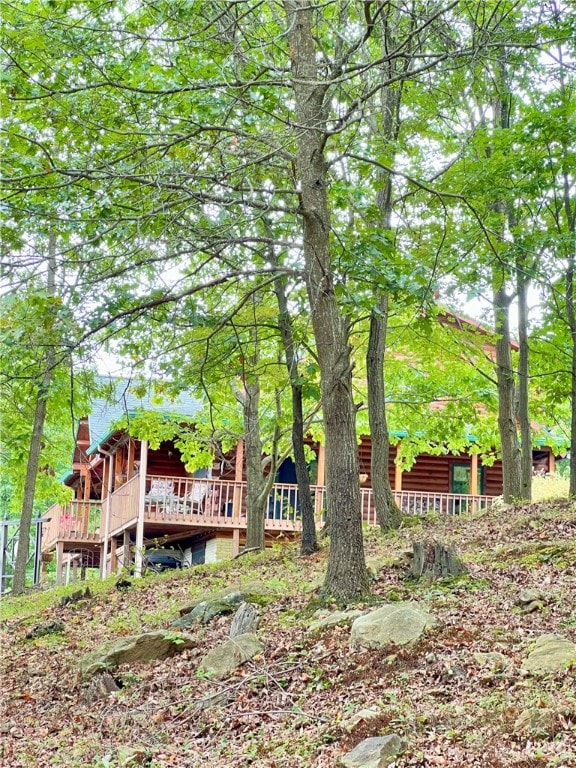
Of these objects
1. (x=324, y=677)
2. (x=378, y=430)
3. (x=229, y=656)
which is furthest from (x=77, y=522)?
(x=324, y=677)

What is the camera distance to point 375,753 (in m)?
5.27

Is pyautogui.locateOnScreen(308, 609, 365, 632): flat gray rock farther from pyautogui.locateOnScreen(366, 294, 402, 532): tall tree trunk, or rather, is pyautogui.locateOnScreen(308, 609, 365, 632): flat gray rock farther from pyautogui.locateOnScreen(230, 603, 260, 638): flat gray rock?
pyautogui.locateOnScreen(366, 294, 402, 532): tall tree trunk

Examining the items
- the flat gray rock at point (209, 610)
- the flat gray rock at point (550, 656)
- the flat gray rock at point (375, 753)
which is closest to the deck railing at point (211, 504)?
the flat gray rock at point (209, 610)

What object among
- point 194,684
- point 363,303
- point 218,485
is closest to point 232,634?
point 194,684

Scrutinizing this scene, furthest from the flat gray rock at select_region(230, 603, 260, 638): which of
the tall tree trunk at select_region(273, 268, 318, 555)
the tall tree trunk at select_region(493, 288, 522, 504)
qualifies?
the tall tree trunk at select_region(493, 288, 522, 504)

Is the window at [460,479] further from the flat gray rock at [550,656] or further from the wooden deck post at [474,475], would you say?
the flat gray rock at [550,656]

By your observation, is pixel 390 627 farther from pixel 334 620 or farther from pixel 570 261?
pixel 570 261

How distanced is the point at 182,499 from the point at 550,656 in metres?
16.6

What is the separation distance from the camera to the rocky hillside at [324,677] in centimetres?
567

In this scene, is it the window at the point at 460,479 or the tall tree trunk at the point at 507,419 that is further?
the window at the point at 460,479

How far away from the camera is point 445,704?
610 centimetres

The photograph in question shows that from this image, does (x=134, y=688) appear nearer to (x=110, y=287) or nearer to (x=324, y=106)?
(x=110, y=287)

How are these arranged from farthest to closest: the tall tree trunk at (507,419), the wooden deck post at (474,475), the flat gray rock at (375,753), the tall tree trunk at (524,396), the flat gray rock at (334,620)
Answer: the wooden deck post at (474,475) < the tall tree trunk at (524,396) < the tall tree trunk at (507,419) < the flat gray rock at (334,620) < the flat gray rock at (375,753)

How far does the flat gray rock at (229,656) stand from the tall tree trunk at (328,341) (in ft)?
4.14
